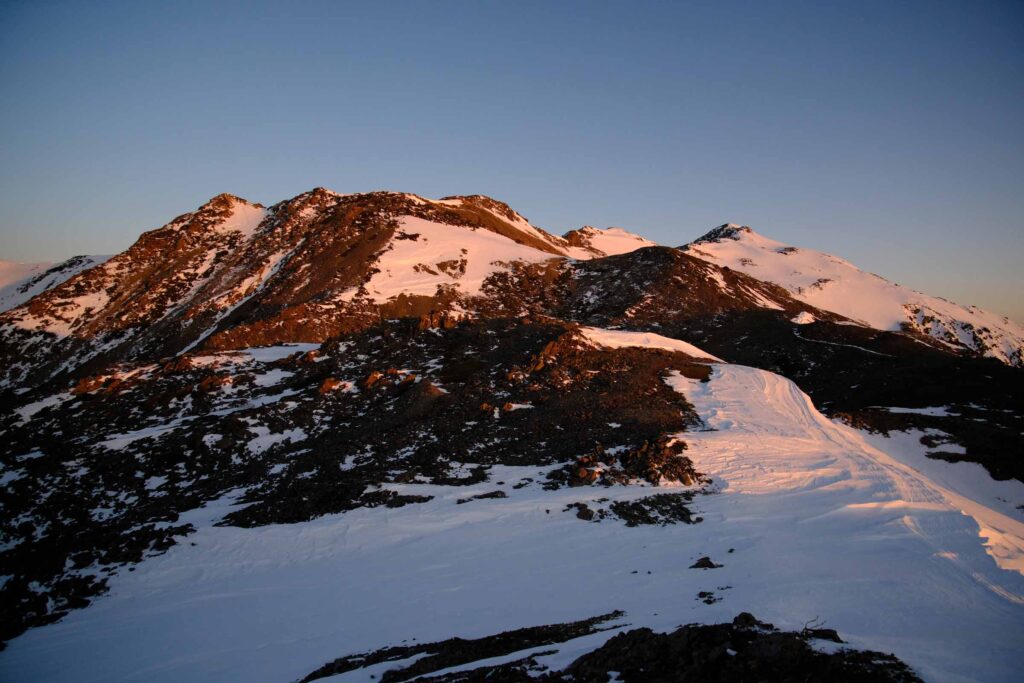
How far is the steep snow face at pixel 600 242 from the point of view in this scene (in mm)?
114938

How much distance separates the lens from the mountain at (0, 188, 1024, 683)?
12.7m

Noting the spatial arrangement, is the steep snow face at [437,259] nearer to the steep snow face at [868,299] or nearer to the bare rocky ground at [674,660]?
the bare rocky ground at [674,660]

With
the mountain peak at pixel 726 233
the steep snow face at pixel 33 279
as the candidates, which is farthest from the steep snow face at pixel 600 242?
the steep snow face at pixel 33 279

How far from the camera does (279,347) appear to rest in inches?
1845

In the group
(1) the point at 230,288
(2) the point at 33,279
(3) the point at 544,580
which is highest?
(2) the point at 33,279

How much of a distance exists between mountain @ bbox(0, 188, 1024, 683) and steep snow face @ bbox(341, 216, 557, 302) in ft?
26.0

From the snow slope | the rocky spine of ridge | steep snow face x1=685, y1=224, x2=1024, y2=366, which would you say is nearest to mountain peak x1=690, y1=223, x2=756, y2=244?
steep snow face x1=685, y1=224, x2=1024, y2=366

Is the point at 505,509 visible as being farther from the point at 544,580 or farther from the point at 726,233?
the point at 726,233

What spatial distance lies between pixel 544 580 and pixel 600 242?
118 metres

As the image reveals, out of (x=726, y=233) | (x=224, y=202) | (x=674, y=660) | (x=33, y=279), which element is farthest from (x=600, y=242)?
(x=674, y=660)

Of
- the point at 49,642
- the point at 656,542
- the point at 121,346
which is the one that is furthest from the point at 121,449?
the point at 121,346

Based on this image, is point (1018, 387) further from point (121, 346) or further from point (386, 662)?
point (121, 346)

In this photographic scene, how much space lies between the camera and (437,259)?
71.0m

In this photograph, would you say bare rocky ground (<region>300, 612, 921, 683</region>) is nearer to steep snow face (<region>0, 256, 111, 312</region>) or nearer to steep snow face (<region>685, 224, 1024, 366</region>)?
steep snow face (<region>685, 224, 1024, 366</region>)
